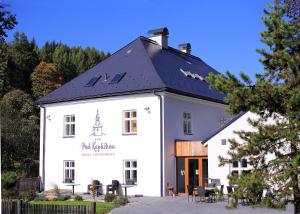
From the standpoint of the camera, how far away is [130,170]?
25531 mm

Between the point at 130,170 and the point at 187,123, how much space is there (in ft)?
14.3

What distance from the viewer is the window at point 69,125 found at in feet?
93.1

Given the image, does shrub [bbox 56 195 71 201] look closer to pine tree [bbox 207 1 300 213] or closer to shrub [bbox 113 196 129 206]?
shrub [bbox 113 196 129 206]

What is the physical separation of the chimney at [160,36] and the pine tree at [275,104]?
22059mm

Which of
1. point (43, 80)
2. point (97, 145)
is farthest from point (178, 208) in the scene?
point (43, 80)

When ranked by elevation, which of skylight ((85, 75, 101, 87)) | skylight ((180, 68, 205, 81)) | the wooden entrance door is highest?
skylight ((180, 68, 205, 81))

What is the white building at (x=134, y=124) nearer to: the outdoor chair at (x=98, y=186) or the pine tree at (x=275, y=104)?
the outdoor chair at (x=98, y=186)

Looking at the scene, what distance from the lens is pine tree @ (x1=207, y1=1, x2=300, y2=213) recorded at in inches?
366

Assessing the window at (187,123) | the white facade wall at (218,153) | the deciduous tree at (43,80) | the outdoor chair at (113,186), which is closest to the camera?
the white facade wall at (218,153)

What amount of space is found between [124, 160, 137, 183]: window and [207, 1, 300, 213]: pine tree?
618 inches

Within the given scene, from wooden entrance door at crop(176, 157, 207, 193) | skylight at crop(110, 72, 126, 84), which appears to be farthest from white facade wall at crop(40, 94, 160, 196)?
wooden entrance door at crop(176, 157, 207, 193)

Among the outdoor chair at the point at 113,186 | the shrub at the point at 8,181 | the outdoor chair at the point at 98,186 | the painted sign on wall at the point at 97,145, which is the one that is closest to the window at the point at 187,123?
the painted sign on wall at the point at 97,145

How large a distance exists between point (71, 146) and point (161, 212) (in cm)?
1154

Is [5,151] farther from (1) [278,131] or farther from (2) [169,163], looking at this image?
(1) [278,131]
